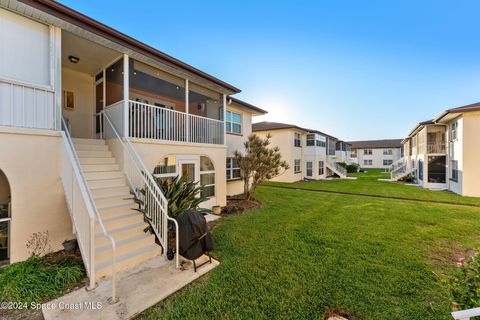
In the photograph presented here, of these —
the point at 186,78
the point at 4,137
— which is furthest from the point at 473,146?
the point at 4,137

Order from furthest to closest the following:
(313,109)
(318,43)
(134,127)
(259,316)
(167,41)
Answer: (313,109), (167,41), (318,43), (134,127), (259,316)

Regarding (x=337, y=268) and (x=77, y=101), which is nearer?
(x=337, y=268)

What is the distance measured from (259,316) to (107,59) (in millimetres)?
8477

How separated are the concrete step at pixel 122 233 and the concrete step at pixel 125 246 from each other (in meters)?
0.09

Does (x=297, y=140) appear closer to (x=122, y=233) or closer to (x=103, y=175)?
(x=103, y=175)

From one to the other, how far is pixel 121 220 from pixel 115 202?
0.63 meters

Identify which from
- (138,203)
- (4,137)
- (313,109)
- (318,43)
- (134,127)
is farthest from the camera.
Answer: (313,109)

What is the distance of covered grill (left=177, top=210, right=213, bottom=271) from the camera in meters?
4.16

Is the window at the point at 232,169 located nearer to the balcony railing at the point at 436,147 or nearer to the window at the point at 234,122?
the window at the point at 234,122

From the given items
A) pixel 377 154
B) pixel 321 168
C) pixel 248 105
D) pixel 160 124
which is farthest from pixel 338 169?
pixel 377 154

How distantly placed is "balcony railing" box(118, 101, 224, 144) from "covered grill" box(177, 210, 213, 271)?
3.97 m

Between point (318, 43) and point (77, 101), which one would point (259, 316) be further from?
point (318, 43)

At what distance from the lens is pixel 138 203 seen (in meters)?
5.32

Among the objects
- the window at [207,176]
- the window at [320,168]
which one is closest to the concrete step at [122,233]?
the window at [207,176]
